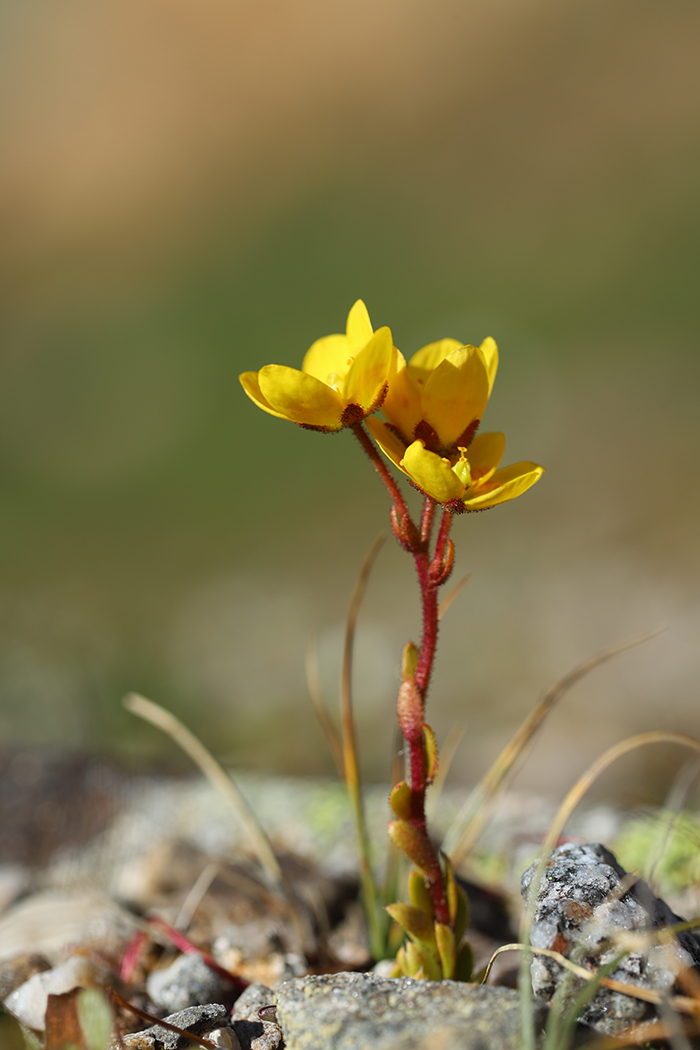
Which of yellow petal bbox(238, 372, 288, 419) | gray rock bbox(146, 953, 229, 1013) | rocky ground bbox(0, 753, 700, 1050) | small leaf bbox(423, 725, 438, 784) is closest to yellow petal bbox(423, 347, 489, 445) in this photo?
yellow petal bbox(238, 372, 288, 419)

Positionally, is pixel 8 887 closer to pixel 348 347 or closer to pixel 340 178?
pixel 348 347

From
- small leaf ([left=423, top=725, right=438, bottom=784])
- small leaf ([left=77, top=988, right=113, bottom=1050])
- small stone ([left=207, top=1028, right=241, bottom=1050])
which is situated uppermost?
small leaf ([left=423, top=725, right=438, bottom=784])

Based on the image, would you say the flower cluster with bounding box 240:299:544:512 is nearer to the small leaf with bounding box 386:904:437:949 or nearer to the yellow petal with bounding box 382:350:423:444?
the yellow petal with bounding box 382:350:423:444

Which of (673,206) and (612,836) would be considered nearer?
(612,836)

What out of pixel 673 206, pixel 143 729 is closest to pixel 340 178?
pixel 673 206

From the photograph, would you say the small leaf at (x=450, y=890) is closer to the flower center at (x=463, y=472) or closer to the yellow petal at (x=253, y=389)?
the flower center at (x=463, y=472)

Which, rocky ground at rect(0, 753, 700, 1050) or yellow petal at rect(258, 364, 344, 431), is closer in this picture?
rocky ground at rect(0, 753, 700, 1050)

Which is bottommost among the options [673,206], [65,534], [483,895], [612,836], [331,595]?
[612,836]

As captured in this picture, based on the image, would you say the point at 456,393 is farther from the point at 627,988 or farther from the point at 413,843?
the point at 627,988
